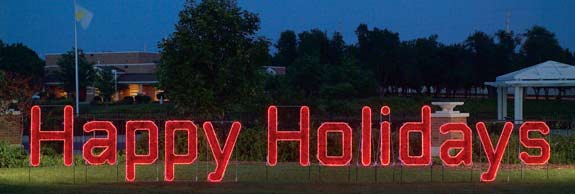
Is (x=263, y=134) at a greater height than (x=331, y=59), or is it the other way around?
(x=331, y=59)

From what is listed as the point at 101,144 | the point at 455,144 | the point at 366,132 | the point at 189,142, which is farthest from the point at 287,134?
the point at 101,144

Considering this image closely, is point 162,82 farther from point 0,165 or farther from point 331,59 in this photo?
point 331,59

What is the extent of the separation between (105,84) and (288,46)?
17.0 metres

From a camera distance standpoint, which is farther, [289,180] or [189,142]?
[289,180]

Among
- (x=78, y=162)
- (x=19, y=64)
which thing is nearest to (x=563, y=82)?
(x=78, y=162)

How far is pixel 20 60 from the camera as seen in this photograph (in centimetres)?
7488

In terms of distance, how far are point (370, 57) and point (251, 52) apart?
39.5 meters

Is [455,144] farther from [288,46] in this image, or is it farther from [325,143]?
[288,46]

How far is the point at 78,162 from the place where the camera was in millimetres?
19047

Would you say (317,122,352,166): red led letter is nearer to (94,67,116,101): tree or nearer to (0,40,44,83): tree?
(94,67,116,101): tree

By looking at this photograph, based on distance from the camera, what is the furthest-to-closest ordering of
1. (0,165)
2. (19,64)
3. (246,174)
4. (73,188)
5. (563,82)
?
(19,64)
(563,82)
(0,165)
(246,174)
(73,188)

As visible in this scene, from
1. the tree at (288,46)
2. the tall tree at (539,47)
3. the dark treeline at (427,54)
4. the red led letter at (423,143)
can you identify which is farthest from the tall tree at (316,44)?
the red led letter at (423,143)

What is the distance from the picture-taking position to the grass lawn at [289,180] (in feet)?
45.2

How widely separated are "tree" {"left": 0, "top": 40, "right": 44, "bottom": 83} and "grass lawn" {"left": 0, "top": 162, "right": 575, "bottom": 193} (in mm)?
57442
